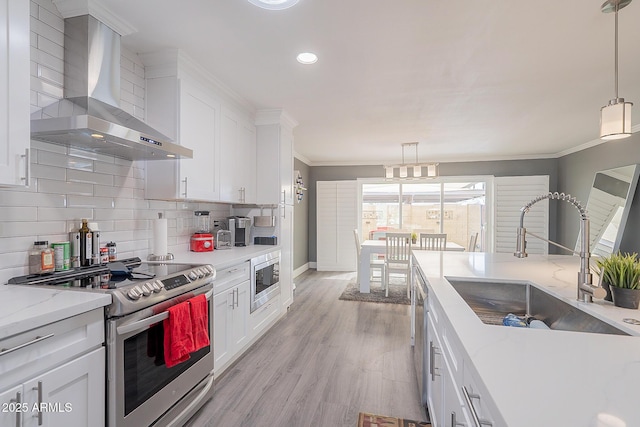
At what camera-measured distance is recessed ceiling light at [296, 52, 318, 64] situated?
2253 mm

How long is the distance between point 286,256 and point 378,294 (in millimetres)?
1825

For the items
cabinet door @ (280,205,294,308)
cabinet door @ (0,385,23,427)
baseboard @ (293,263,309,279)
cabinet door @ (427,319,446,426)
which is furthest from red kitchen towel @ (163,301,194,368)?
baseboard @ (293,263,309,279)

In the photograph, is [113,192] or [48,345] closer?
[48,345]

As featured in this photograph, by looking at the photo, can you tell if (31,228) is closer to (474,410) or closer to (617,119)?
(474,410)

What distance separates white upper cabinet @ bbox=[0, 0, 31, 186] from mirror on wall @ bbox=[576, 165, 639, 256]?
5.25 m

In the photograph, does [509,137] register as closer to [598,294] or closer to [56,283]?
[598,294]

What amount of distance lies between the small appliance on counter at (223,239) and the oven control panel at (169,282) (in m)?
1.06

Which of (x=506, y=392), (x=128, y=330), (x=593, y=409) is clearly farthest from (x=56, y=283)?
(x=593, y=409)

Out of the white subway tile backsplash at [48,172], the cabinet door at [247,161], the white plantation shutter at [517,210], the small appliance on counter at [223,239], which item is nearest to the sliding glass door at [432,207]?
the white plantation shutter at [517,210]

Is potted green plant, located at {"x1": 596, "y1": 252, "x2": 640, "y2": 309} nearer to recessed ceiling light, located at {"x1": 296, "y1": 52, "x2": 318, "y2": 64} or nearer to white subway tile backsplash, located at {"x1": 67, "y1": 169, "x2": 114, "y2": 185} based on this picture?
recessed ceiling light, located at {"x1": 296, "y1": 52, "x2": 318, "y2": 64}

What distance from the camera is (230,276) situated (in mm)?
2453

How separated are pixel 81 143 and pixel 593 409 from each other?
238cm

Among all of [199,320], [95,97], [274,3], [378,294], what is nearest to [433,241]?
[378,294]

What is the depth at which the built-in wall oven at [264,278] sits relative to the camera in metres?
2.85
